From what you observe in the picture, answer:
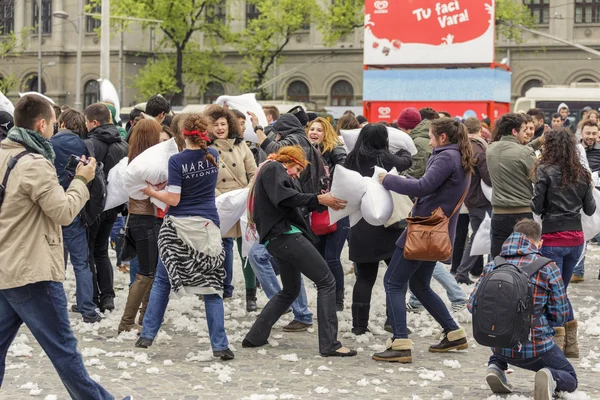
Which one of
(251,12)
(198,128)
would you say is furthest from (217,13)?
(198,128)

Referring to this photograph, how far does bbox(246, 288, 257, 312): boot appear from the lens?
9907 mm

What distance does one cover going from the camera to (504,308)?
6270mm

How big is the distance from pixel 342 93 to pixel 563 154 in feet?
143

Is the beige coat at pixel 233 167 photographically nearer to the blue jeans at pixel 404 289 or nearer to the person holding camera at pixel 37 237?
the blue jeans at pixel 404 289

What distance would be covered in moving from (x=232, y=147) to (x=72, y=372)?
4.44 m

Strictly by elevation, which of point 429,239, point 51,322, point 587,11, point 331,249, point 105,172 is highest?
point 587,11

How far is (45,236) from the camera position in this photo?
5547mm

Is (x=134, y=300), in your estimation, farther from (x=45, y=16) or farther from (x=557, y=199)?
(x=45, y=16)

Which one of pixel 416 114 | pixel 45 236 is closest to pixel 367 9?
pixel 416 114

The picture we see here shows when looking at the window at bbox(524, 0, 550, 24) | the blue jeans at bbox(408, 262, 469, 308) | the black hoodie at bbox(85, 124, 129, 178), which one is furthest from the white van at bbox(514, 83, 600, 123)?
the black hoodie at bbox(85, 124, 129, 178)

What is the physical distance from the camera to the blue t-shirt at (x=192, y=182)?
305 inches

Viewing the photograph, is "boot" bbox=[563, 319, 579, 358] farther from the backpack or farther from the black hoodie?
the black hoodie

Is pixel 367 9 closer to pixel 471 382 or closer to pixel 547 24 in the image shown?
pixel 471 382

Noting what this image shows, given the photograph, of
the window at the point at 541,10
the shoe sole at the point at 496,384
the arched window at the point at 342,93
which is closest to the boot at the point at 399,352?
the shoe sole at the point at 496,384
